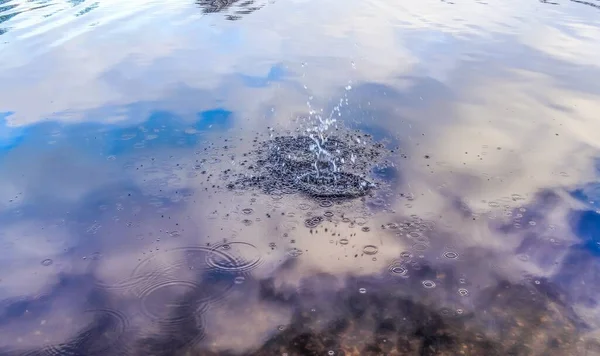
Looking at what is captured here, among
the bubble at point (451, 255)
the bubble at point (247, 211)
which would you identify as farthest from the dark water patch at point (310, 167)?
the bubble at point (451, 255)

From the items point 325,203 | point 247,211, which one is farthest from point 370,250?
point 247,211

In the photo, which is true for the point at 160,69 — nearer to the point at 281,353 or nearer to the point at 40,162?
the point at 40,162

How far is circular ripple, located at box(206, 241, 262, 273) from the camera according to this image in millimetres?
7037

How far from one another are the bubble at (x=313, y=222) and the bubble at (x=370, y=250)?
0.86m

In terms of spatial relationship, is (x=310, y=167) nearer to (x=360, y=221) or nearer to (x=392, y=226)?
(x=360, y=221)

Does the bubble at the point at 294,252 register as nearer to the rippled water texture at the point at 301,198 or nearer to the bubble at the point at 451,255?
the rippled water texture at the point at 301,198

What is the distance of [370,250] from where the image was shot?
23.8 feet

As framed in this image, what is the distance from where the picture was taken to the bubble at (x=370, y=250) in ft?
23.7

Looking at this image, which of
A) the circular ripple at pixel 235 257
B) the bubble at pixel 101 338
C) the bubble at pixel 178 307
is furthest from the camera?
the circular ripple at pixel 235 257

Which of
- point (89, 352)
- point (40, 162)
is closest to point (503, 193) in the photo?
point (89, 352)

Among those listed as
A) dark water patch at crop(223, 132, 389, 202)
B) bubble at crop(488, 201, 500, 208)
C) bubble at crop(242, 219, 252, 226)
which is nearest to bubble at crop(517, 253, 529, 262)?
bubble at crop(488, 201, 500, 208)

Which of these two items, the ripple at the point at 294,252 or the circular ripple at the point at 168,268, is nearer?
the circular ripple at the point at 168,268

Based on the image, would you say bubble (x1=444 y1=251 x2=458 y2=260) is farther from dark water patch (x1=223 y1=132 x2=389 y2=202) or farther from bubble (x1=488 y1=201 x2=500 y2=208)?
dark water patch (x1=223 y1=132 x2=389 y2=202)

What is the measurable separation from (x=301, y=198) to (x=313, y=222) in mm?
624
